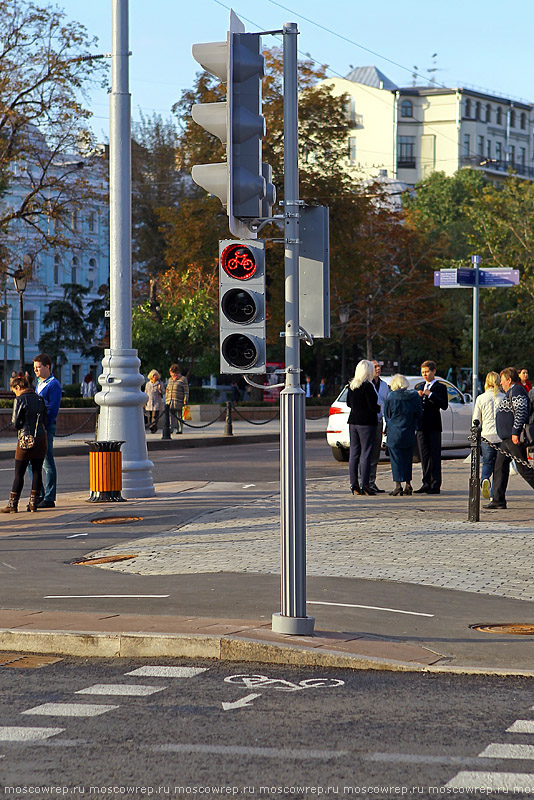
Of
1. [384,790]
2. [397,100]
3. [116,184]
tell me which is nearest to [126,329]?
[116,184]

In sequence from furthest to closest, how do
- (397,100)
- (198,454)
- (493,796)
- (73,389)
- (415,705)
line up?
(397,100) < (73,389) < (198,454) < (415,705) < (493,796)

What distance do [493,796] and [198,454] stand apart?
23.3m

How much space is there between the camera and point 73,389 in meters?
66.4

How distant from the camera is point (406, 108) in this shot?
111750 millimetres

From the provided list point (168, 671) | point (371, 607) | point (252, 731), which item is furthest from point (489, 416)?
point (252, 731)

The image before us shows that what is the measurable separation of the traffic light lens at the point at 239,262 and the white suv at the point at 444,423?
53.1 feet

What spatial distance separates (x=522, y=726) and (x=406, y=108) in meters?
110

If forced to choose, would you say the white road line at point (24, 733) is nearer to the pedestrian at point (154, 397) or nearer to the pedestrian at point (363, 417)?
the pedestrian at point (363, 417)

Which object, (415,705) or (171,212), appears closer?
(415,705)

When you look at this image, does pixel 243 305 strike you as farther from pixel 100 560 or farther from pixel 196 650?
pixel 100 560

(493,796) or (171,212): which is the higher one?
(171,212)

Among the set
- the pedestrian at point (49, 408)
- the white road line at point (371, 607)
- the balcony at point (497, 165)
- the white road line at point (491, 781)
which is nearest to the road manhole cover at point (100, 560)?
the white road line at point (371, 607)

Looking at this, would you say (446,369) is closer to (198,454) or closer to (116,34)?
(198,454)

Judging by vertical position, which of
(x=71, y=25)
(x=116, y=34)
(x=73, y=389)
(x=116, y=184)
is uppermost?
(x=71, y=25)
